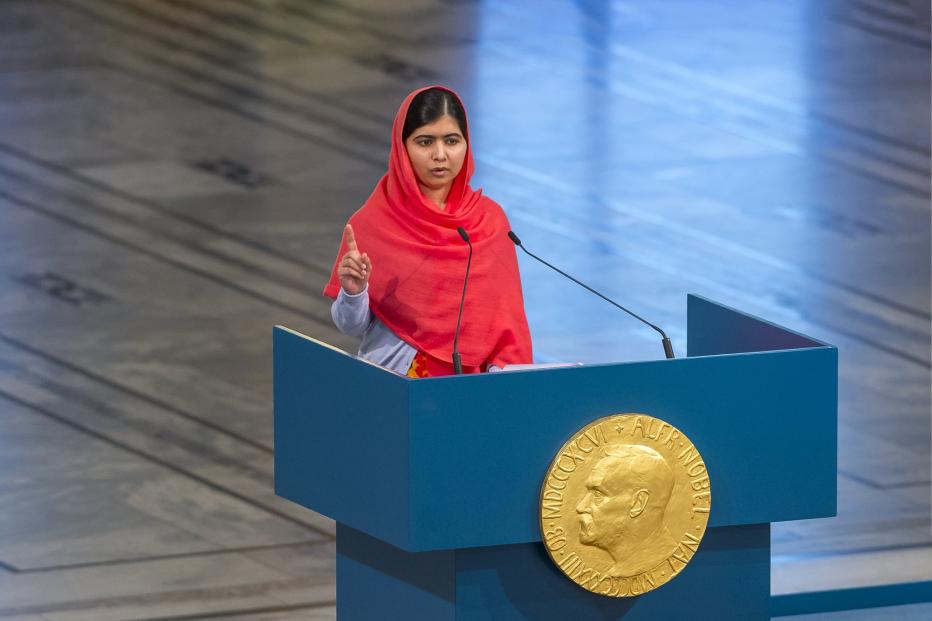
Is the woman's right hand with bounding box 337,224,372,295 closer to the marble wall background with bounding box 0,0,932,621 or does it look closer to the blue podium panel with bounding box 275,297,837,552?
the blue podium panel with bounding box 275,297,837,552

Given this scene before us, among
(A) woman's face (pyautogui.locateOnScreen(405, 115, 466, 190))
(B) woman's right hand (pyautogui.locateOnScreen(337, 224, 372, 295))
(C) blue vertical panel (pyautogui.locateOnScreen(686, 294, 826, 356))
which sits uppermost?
(A) woman's face (pyautogui.locateOnScreen(405, 115, 466, 190))

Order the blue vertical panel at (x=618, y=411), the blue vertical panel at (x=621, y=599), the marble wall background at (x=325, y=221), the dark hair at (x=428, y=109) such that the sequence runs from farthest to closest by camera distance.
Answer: the marble wall background at (x=325, y=221) → the dark hair at (x=428, y=109) → the blue vertical panel at (x=621, y=599) → the blue vertical panel at (x=618, y=411)

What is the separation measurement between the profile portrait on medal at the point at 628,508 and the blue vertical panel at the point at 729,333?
40 centimetres

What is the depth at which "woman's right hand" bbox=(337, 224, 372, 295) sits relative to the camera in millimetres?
3574

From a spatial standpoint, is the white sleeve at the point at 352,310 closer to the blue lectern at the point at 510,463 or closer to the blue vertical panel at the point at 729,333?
the blue lectern at the point at 510,463

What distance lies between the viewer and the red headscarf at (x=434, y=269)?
372 cm

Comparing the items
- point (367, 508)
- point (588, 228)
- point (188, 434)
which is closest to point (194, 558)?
point (188, 434)

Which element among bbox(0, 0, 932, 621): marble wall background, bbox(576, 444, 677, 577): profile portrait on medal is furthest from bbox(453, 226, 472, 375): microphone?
bbox(0, 0, 932, 621): marble wall background

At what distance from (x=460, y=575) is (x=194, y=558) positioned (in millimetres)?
1905

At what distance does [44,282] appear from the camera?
7.36 m

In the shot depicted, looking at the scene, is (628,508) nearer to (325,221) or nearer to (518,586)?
(518,586)

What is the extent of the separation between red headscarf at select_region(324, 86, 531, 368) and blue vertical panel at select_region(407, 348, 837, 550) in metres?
0.43

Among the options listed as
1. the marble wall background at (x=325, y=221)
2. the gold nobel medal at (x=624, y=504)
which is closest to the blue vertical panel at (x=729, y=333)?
the gold nobel medal at (x=624, y=504)

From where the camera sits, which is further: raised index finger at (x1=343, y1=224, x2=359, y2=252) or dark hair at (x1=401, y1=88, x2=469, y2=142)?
dark hair at (x1=401, y1=88, x2=469, y2=142)
